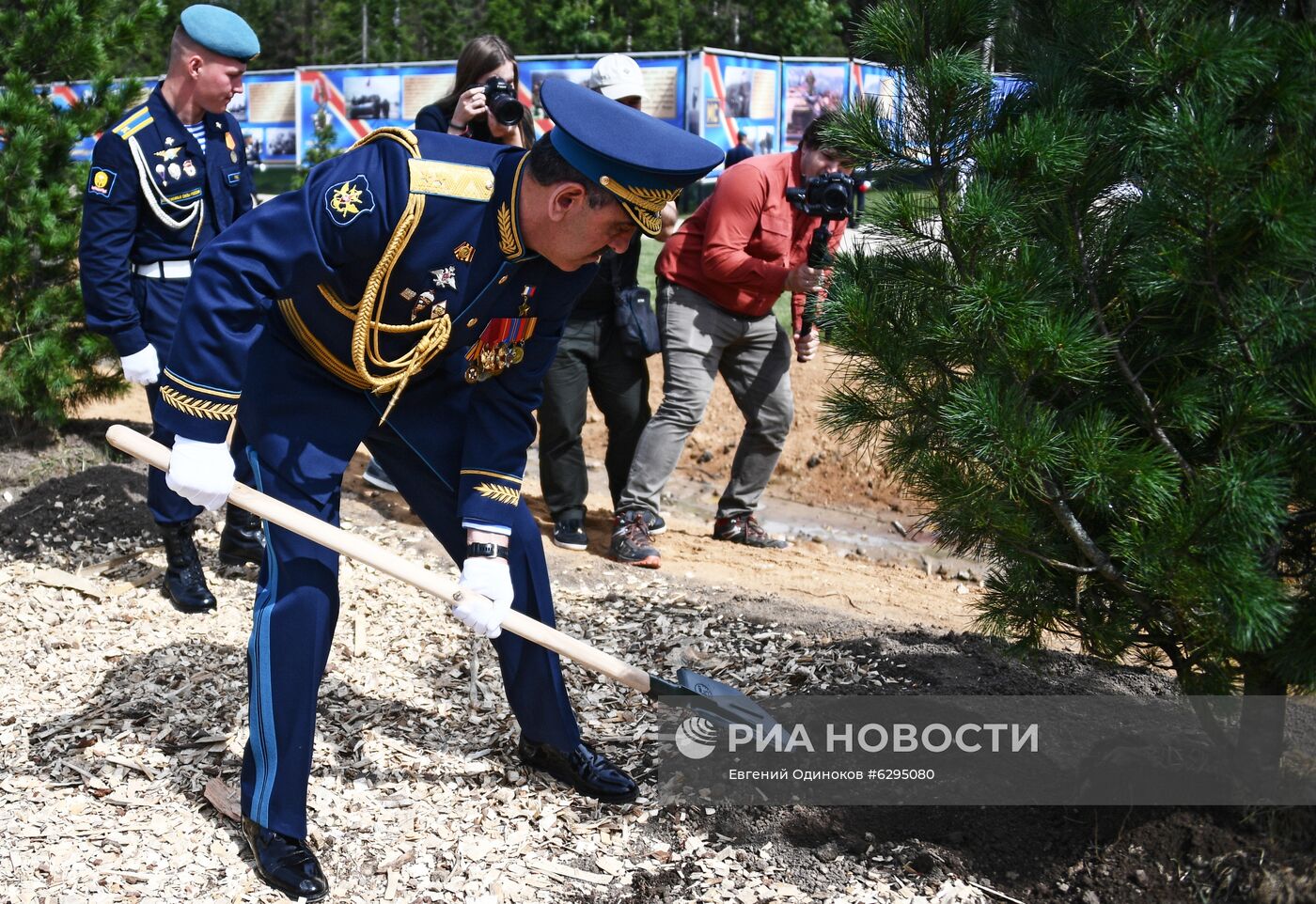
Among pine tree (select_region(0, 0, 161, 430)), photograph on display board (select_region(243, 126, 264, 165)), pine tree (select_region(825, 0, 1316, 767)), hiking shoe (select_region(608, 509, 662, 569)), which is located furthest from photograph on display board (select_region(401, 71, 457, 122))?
pine tree (select_region(825, 0, 1316, 767))

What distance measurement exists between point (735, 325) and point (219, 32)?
227cm

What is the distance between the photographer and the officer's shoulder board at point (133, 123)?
4.20 meters

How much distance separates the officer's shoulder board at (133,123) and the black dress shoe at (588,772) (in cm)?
250

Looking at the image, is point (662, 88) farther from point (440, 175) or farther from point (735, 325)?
point (440, 175)

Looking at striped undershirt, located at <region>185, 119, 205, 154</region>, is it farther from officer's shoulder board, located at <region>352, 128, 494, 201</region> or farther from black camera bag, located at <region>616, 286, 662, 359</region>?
officer's shoulder board, located at <region>352, 128, 494, 201</region>

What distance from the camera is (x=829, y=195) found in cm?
481

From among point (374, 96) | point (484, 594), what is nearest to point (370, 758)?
point (484, 594)

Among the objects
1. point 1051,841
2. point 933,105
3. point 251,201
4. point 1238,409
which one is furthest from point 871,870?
point 251,201

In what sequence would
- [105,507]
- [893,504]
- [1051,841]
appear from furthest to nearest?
[893,504], [105,507], [1051,841]

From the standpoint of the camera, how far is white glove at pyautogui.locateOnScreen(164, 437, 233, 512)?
8.23ft

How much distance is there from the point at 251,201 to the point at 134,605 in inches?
60.3

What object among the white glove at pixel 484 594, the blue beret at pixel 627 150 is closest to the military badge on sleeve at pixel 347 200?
the blue beret at pixel 627 150

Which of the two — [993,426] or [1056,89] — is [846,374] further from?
[1056,89]

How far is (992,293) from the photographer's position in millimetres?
2326
